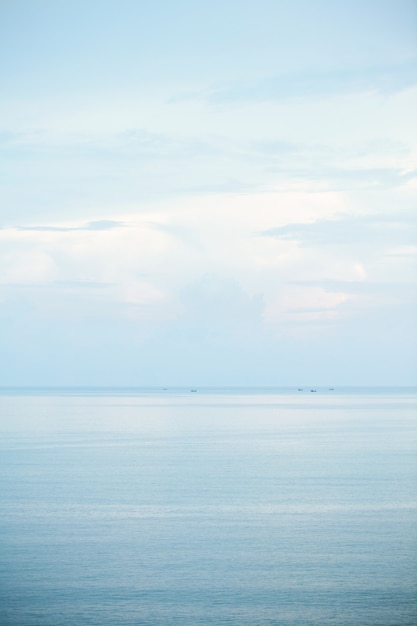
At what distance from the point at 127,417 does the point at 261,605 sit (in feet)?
327

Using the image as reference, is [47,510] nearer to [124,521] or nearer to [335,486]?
[124,521]

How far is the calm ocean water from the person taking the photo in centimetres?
2706

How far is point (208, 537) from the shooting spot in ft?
118

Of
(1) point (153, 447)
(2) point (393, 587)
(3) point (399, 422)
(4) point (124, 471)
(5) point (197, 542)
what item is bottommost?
(2) point (393, 587)

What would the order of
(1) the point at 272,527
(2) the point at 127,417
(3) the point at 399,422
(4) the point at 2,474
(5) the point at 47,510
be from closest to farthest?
1. (1) the point at 272,527
2. (5) the point at 47,510
3. (4) the point at 2,474
4. (3) the point at 399,422
5. (2) the point at 127,417

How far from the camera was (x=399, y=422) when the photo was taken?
11281cm

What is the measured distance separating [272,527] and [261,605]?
1069 cm

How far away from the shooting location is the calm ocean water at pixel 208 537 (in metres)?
27.1

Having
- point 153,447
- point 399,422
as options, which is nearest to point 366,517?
point 153,447

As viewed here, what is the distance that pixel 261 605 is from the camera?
27.4 meters

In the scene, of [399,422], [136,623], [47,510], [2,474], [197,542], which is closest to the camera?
[136,623]

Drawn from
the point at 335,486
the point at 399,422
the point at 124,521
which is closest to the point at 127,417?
the point at 399,422

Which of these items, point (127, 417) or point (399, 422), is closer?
point (399, 422)

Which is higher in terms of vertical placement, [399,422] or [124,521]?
[399,422]
